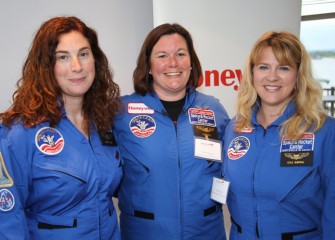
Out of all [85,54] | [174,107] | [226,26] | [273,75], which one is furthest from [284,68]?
[226,26]

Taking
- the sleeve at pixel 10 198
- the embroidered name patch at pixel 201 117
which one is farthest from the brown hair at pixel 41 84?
the embroidered name patch at pixel 201 117

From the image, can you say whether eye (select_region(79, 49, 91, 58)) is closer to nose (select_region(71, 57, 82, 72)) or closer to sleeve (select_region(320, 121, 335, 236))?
nose (select_region(71, 57, 82, 72))

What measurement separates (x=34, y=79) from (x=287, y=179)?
1.22 meters

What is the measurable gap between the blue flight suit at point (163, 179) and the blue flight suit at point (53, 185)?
28 cm

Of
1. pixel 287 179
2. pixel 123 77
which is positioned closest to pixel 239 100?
pixel 287 179

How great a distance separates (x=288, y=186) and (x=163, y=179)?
63 centimetres

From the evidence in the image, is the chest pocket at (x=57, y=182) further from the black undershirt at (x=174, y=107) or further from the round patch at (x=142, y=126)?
the black undershirt at (x=174, y=107)

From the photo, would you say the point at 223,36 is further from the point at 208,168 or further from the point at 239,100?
the point at 208,168

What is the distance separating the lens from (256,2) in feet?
8.88

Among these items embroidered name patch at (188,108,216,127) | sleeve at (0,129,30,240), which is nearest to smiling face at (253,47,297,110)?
embroidered name patch at (188,108,216,127)

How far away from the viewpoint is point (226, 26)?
2.66m

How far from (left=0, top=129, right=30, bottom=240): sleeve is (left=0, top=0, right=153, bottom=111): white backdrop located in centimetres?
153

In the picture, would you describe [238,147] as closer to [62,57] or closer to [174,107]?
[174,107]

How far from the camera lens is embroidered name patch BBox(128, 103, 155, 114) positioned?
75.0 inches
